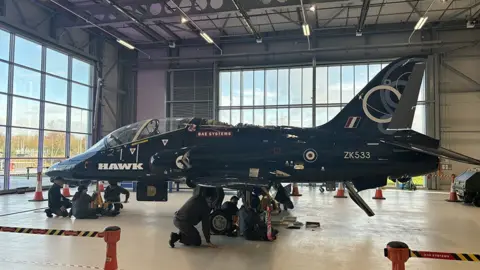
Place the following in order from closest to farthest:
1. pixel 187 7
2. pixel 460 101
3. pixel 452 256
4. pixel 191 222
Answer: pixel 452 256, pixel 191 222, pixel 187 7, pixel 460 101

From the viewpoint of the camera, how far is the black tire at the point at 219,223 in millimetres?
7359

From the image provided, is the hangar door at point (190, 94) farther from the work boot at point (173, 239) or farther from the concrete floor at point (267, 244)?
the work boot at point (173, 239)

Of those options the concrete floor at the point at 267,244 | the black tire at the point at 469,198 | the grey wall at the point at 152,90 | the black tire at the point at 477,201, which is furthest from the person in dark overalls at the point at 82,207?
the grey wall at the point at 152,90

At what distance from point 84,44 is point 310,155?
1766cm

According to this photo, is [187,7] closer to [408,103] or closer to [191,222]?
[408,103]

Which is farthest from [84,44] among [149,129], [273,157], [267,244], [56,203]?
[267,244]

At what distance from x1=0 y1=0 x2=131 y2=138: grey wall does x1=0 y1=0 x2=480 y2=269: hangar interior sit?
7 cm

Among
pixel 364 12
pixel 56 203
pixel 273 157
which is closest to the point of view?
pixel 273 157

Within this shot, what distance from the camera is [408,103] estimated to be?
8.06 metres

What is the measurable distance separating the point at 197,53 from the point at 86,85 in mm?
7184

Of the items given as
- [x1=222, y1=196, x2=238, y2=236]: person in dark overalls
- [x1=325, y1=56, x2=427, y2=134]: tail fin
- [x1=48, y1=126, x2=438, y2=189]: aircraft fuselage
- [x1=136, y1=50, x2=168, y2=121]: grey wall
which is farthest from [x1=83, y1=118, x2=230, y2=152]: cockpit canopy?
[x1=136, y1=50, x2=168, y2=121]: grey wall

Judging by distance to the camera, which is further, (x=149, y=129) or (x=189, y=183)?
(x=149, y=129)

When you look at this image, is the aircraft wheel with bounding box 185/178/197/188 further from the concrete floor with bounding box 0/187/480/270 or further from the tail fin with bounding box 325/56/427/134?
the tail fin with bounding box 325/56/427/134

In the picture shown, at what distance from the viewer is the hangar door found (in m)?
22.4
